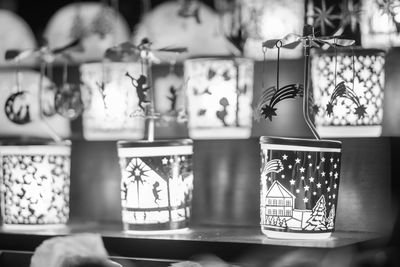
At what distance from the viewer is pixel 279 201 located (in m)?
1.96

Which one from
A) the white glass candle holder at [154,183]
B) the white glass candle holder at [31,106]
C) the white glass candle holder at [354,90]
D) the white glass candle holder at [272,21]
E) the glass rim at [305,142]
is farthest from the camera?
the white glass candle holder at [31,106]

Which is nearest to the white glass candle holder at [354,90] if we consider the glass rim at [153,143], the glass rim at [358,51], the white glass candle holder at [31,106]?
the glass rim at [358,51]

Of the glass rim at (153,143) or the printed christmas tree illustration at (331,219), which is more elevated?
the glass rim at (153,143)

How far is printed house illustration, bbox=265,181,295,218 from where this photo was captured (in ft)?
6.38

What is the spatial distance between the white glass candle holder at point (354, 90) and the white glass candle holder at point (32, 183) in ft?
2.58

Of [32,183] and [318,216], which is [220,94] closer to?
[318,216]

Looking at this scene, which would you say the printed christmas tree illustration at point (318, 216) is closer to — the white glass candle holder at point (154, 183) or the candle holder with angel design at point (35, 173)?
the white glass candle holder at point (154, 183)

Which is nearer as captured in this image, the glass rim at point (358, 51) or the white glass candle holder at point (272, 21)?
the glass rim at point (358, 51)

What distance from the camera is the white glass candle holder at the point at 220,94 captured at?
7.25ft

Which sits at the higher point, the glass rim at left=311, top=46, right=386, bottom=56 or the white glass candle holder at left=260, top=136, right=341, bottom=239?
the glass rim at left=311, top=46, right=386, bottom=56

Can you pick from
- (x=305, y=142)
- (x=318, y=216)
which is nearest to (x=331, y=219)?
(x=318, y=216)

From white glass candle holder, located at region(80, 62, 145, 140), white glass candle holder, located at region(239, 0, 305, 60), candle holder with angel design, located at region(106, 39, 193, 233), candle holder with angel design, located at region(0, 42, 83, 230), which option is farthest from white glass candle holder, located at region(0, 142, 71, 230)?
white glass candle holder, located at region(239, 0, 305, 60)

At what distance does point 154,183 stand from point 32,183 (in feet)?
1.37

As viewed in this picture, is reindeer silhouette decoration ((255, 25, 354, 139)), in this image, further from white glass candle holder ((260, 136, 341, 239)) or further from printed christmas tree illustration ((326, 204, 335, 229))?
printed christmas tree illustration ((326, 204, 335, 229))
